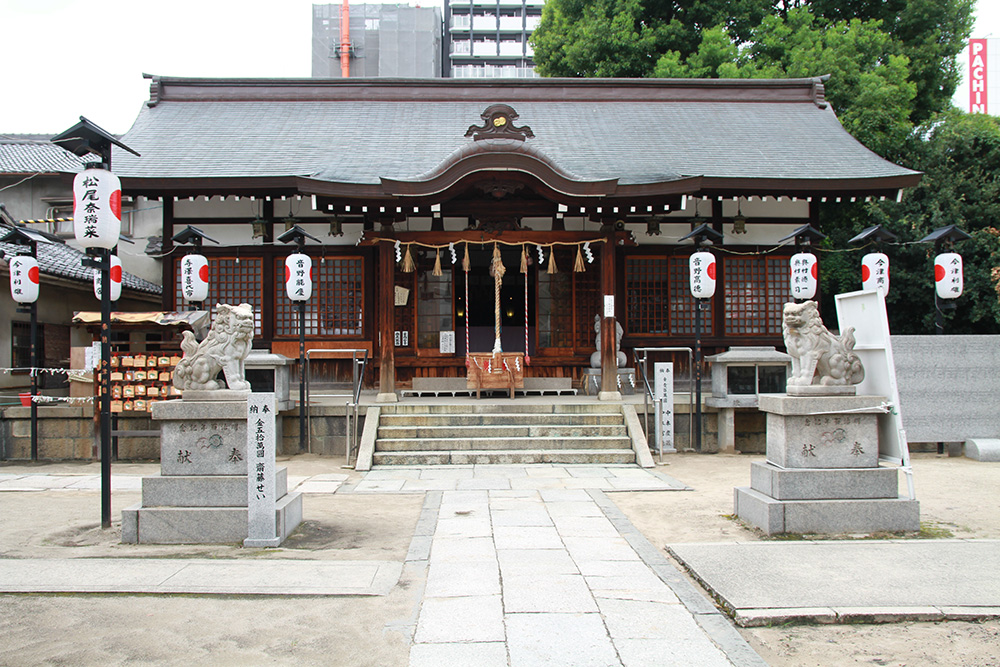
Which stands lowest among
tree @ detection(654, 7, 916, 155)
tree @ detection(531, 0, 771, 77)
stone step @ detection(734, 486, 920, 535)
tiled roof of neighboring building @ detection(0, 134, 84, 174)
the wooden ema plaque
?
stone step @ detection(734, 486, 920, 535)

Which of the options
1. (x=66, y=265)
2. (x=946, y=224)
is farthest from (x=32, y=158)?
(x=946, y=224)

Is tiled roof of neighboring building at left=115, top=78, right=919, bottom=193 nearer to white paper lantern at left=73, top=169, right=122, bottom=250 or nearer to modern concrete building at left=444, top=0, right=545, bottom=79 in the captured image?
white paper lantern at left=73, top=169, right=122, bottom=250

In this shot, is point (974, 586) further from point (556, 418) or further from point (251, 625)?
point (556, 418)

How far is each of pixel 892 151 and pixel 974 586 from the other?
16439mm

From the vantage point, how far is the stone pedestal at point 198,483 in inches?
224

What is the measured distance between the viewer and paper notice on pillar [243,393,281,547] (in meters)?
5.56

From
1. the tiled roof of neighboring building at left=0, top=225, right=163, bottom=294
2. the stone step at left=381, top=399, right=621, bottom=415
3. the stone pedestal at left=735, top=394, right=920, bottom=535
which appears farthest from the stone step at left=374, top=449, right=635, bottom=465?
the tiled roof of neighboring building at left=0, top=225, right=163, bottom=294

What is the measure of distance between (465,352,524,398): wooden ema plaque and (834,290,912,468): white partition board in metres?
6.62

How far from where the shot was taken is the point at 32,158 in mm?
19531

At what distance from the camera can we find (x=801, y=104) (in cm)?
1680

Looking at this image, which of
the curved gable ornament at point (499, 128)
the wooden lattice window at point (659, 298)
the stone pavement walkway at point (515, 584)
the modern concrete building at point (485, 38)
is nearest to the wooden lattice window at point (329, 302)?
the curved gable ornament at point (499, 128)

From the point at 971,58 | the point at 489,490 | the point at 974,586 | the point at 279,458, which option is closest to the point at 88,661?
the point at 489,490

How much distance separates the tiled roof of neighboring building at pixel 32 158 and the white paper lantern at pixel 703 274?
1709 cm

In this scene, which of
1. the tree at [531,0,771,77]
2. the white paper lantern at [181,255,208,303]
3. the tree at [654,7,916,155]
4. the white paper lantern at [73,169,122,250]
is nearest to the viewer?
the white paper lantern at [73,169,122,250]
